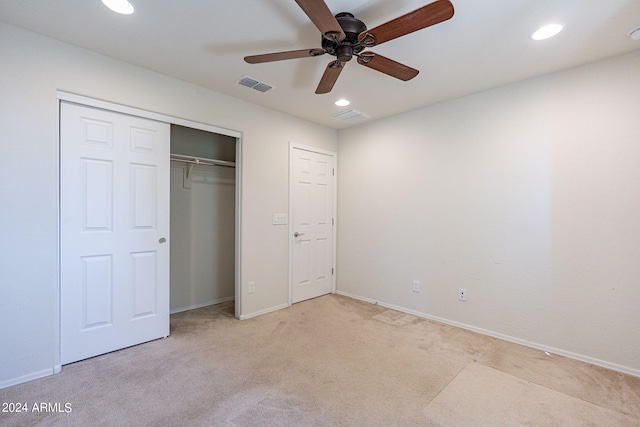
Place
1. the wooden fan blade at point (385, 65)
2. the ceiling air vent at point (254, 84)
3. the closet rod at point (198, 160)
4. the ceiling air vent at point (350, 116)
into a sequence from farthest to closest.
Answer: the ceiling air vent at point (350, 116) < the closet rod at point (198, 160) < the ceiling air vent at point (254, 84) < the wooden fan blade at point (385, 65)

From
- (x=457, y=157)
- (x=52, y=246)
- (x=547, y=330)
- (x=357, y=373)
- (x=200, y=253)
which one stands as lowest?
(x=357, y=373)

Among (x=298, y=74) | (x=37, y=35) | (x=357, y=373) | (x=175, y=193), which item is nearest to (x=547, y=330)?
(x=357, y=373)

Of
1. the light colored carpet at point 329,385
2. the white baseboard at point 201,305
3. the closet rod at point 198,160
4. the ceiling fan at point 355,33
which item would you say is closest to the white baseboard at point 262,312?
the light colored carpet at point 329,385

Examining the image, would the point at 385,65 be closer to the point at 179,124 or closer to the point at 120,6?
the point at 120,6

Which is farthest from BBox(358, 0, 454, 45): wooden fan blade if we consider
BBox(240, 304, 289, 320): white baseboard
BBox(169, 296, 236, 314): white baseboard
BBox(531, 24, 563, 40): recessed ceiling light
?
BBox(169, 296, 236, 314): white baseboard

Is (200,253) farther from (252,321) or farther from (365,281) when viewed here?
(365,281)

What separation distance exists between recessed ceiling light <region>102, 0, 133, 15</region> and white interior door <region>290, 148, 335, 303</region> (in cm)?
219

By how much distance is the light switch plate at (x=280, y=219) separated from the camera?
3646 millimetres

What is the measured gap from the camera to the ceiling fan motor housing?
1.81 metres

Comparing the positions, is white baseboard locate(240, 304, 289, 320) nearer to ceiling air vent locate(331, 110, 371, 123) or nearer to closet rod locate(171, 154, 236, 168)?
closet rod locate(171, 154, 236, 168)

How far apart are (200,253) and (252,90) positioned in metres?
2.08

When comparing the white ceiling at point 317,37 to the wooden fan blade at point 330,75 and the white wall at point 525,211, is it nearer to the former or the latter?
the wooden fan blade at point 330,75

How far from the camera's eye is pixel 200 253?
374 centimetres

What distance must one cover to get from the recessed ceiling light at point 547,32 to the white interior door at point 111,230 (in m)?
3.08
